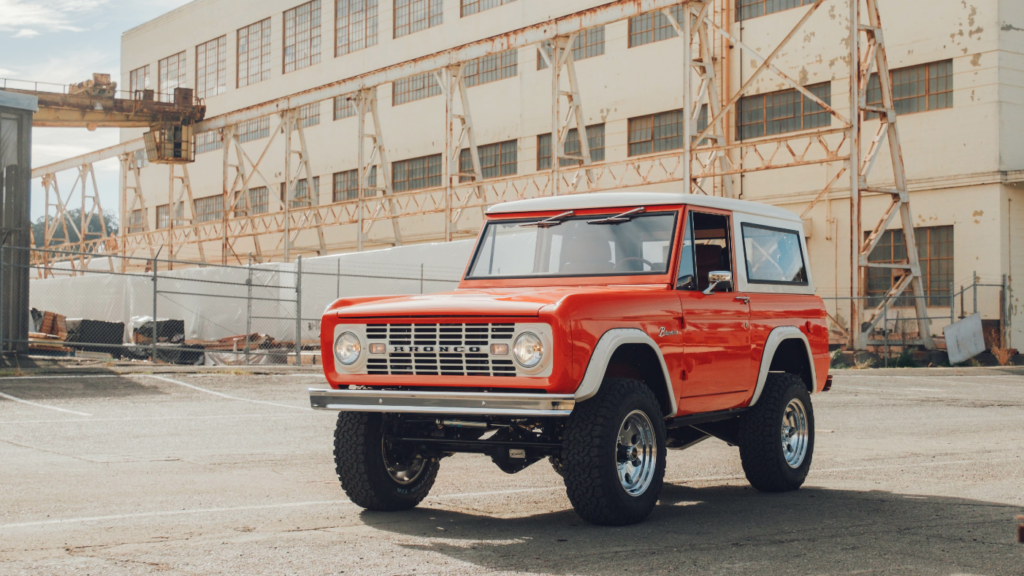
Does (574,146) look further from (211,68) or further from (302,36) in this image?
(211,68)

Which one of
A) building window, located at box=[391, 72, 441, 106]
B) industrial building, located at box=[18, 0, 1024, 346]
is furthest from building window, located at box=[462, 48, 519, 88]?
building window, located at box=[391, 72, 441, 106]

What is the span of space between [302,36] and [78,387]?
33586 millimetres

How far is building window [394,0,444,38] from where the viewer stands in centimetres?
4122

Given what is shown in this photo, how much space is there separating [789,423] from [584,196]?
2534mm

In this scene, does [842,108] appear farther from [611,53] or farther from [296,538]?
[296,538]

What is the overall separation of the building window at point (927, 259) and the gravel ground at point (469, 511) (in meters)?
14.7

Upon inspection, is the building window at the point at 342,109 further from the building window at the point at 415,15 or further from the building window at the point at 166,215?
the building window at the point at 166,215

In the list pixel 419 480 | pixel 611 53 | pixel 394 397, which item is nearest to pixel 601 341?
pixel 394 397

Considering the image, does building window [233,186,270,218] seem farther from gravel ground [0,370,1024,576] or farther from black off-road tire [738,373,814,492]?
black off-road tire [738,373,814,492]

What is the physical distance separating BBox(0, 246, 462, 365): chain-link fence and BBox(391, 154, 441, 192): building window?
28.7 feet

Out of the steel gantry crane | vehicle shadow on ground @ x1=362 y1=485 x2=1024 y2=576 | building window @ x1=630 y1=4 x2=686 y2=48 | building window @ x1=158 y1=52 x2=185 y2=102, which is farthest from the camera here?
building window @ x1=158 y1=52 x2=185 y2=102

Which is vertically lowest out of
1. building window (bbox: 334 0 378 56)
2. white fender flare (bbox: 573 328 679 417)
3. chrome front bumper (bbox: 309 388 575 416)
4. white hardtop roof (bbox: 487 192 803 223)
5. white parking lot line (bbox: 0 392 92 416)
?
white parking lot line (bbox: 0 392 92 416)

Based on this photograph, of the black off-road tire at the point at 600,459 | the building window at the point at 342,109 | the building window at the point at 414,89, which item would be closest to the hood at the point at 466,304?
the black off-road tire at the point at 600,459

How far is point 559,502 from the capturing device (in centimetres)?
797
